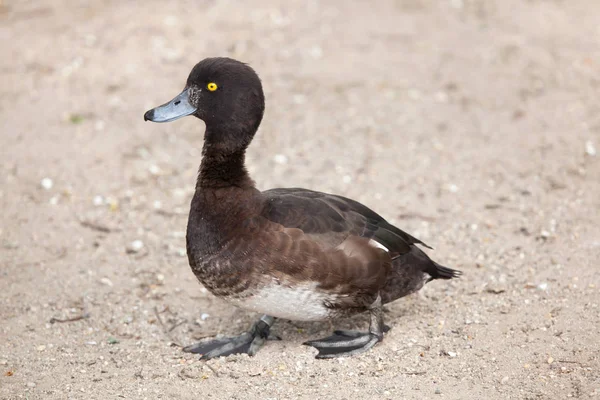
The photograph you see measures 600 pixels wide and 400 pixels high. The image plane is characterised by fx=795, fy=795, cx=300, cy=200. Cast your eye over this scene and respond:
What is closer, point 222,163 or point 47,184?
point 222,163

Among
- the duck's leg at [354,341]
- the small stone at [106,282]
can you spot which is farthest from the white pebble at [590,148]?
the small stone at [106,282]

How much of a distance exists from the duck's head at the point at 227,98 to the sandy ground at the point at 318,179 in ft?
4.24

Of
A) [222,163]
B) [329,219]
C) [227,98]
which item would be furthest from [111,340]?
[227,98]

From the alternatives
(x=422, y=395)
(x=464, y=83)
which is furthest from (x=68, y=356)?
(x=464, y=83)

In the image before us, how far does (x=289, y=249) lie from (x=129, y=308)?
1.45 metres

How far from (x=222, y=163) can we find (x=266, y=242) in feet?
1.80

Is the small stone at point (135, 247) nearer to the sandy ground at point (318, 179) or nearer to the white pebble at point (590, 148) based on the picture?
the sandy ground at point (318, 179)

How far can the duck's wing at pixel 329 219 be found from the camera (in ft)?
14.3

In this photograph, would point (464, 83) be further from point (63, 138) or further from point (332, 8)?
point (63, 138)

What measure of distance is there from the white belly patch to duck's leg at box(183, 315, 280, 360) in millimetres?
333

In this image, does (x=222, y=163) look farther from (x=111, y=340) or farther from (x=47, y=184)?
(x=47, y=184)

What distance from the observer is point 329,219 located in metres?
4.45

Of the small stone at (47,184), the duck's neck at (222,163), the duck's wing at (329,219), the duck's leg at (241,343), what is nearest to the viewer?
the duck's wing at (329,219)

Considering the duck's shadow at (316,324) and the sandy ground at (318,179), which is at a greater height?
the sandy ground at (318,179)
